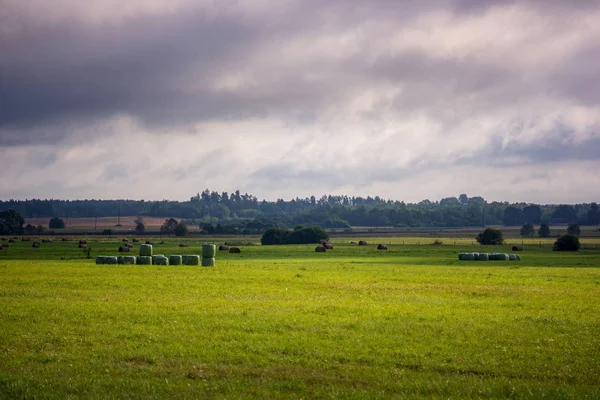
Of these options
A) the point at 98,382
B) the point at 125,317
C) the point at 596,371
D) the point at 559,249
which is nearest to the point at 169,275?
the point at 125,317

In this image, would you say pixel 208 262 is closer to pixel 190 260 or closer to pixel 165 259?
pixel 190 260

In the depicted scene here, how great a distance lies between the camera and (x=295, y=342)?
2089 cm

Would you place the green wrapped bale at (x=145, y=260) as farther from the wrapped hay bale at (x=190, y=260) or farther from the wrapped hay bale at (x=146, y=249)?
the wrapped hay bale at (x=190, y=260)

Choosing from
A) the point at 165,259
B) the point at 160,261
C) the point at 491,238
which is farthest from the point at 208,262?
the point at 491,238

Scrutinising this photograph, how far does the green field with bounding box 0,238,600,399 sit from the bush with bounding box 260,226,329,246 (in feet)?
381

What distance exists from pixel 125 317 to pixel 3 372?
811cm

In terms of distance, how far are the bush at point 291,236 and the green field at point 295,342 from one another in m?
116

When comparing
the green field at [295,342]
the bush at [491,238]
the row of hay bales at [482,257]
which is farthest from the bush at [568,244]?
the green field at [295,342]

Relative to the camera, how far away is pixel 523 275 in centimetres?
4950

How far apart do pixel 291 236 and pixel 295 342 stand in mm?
134179

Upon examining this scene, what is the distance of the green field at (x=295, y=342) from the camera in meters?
16.2

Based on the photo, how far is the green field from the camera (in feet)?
53.1

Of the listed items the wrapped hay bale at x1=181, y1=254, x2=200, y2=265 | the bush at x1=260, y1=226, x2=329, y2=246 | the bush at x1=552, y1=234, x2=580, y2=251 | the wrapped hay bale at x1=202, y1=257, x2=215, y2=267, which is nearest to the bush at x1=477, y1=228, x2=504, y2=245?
the bush at x1=552, y1=234, x2=580, y2=251

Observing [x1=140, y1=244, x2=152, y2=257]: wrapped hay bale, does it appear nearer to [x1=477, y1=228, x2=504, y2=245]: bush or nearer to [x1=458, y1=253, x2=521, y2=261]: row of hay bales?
[x1=458, y1=253, x2=521, y2=261]: row of hay bales
